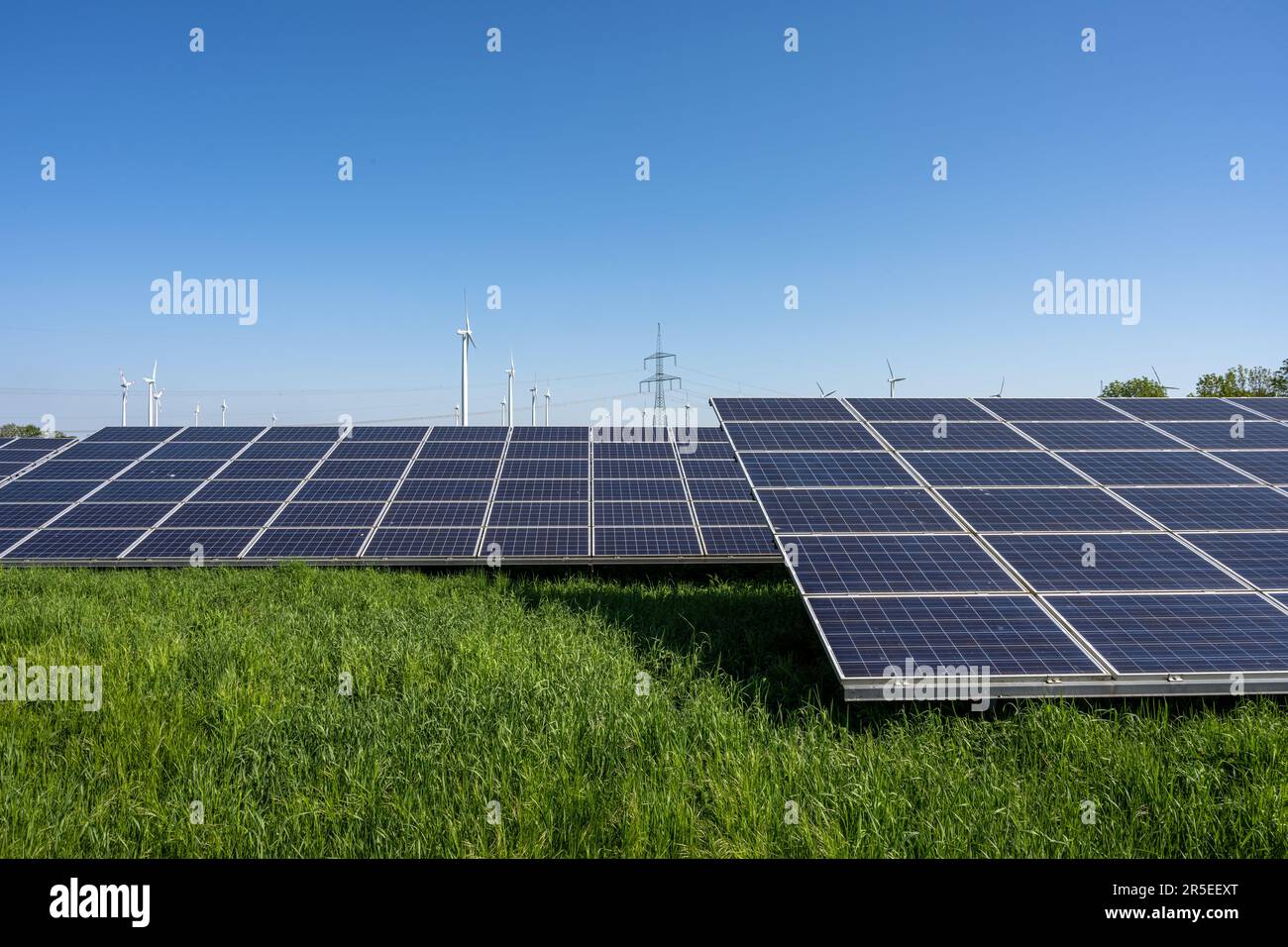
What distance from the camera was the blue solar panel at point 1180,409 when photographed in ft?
52.7

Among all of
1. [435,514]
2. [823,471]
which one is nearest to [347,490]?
[435,514]

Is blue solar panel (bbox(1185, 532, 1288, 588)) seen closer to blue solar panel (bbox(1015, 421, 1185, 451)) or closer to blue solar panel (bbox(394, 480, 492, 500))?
blue solar panel (bbox(1015, 421, 1185, 451))

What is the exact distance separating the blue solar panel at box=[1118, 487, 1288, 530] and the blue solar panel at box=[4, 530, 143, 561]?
891 inches

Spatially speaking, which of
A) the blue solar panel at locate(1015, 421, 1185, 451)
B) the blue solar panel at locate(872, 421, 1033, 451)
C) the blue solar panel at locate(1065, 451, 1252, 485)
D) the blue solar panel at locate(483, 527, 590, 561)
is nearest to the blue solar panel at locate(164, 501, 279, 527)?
the blue solar panel at locate(483, 527, 590, 561)

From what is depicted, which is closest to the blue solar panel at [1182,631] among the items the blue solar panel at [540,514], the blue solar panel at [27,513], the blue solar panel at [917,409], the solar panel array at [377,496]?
the blue solar panel at [917,409]

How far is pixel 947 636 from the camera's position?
812 centimetres

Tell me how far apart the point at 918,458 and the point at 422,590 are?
10697 mm

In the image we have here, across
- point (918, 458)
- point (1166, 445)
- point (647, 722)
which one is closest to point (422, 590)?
point (647, 722)

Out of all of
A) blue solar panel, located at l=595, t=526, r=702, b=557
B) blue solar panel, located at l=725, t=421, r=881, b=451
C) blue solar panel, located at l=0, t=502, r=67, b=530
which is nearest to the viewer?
blue solar panel, located at l=725, t=421, r=881, b=451

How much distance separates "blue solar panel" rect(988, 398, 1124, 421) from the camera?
15.8 metres

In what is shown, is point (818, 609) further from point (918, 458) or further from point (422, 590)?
point (422, 590)

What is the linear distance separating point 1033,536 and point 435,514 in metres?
14.1

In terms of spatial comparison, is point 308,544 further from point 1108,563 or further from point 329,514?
point 1108,563
